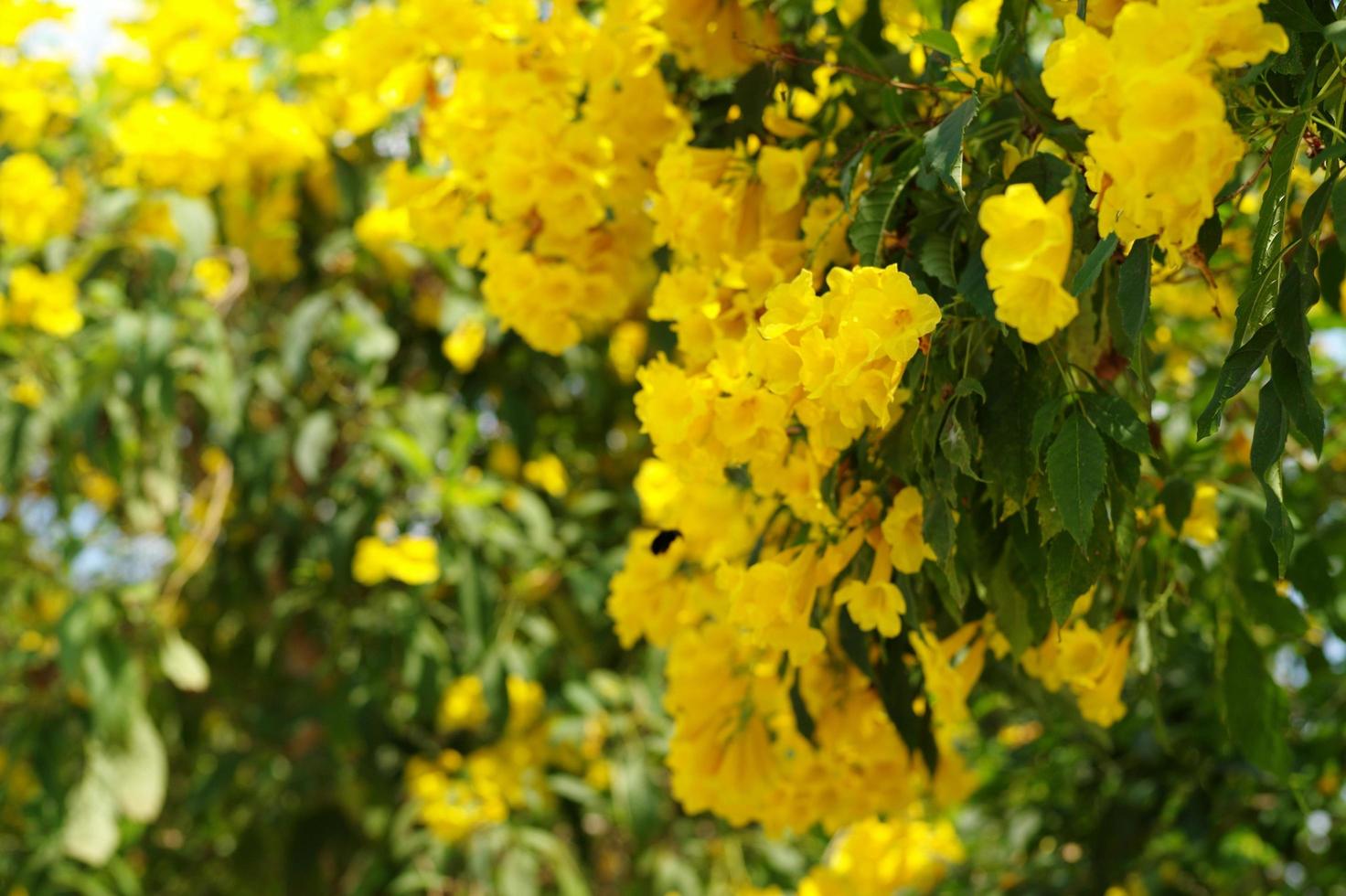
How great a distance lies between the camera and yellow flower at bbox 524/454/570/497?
282cm

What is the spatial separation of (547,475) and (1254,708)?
1787 millimetres

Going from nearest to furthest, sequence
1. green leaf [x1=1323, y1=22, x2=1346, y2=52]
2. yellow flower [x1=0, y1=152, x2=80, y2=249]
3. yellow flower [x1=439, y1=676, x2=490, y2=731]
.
Answer: 1. green leaf [x1=1323, y1=22, x2=1346, y2=52]
2. yellow flower [x1=0, y1=152, x2=80, y2=249]
3. yellow flower [x1=439, y1=676, x2=490, y2=731]

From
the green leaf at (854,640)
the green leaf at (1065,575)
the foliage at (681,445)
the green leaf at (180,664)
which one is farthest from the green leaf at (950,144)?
the green leaf at (180,664)

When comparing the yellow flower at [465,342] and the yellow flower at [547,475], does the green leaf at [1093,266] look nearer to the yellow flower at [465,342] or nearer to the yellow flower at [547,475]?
the yellow flower at [465,342]

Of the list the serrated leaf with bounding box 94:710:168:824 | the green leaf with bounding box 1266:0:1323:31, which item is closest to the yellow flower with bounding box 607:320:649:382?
the serrated leaf with bounding box 94:710:168:824

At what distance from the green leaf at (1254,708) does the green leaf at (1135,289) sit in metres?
0.53

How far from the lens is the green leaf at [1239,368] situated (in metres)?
0.78

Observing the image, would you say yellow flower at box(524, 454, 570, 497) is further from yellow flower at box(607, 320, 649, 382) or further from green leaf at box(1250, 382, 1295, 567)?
green leaf at box(1250, 382, 1295, 567)

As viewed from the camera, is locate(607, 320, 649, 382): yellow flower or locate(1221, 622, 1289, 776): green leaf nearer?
locate(1221, 622, 1289, 776): green leaf

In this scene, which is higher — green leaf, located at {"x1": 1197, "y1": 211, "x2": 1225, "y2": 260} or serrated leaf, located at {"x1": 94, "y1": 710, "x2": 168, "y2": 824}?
green leaf, located at {"x1": 1197, "y1": 211, "x2": 1225, "y2": 260}

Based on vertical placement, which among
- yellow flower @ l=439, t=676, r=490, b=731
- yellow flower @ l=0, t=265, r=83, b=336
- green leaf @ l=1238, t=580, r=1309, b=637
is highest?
green leaf @ l=1238, t=580, r=1309, b=637

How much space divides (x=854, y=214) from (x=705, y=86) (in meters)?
0.40

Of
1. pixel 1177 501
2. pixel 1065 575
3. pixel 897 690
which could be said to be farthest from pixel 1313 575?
pixel 1065 575

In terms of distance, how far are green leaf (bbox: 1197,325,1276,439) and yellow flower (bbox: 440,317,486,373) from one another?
6.10 feet
